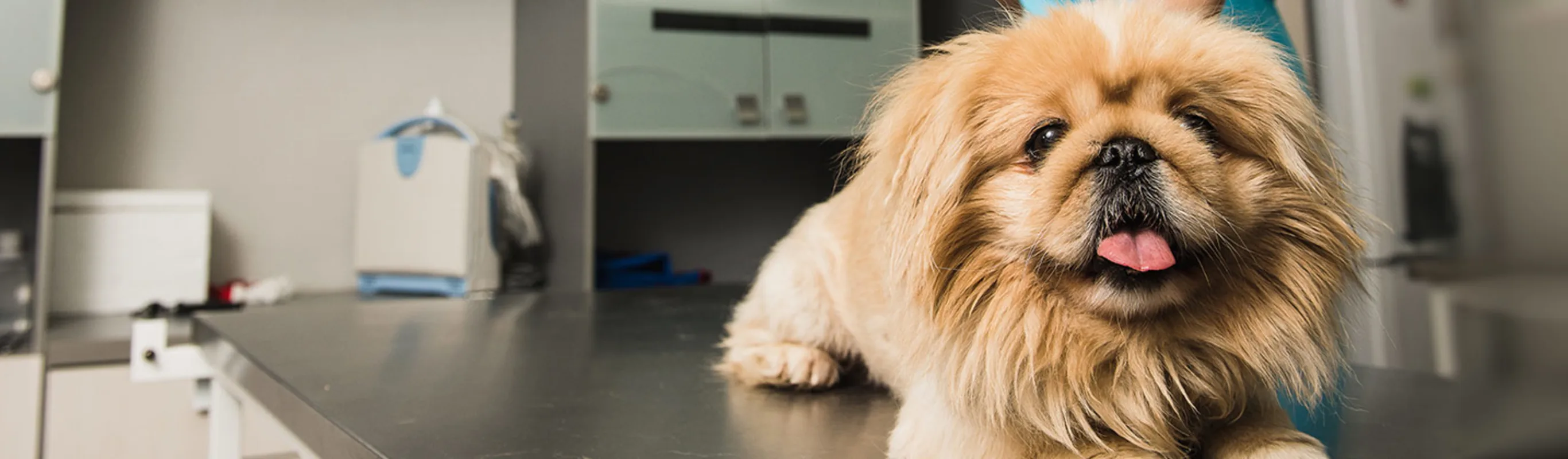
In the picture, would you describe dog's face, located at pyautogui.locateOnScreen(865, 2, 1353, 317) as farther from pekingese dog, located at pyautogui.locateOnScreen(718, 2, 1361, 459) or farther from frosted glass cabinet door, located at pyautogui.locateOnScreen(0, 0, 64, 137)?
frosted glass cabinet door, located at pyautogui.locateOnScreen(0, 0, 64, 137)

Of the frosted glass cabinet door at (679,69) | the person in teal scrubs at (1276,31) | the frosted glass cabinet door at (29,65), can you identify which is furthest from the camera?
the frosted glass cabinet door at (679,69)

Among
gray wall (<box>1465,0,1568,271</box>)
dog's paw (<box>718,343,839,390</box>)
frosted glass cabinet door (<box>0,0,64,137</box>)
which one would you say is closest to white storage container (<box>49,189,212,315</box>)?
frosted glass cabinet door (<box>0,0,64,137</box>)

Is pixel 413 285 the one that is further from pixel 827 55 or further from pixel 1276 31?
pixel 1276 31

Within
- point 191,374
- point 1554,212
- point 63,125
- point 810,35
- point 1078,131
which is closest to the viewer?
point 1078,131

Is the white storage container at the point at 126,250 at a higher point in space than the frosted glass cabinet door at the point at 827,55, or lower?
lower

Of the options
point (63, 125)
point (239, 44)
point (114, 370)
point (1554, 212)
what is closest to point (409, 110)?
point (239, 44)

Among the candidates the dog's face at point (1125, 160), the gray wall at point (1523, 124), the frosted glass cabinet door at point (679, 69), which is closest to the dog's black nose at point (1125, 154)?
the dog's face at point (1125, 160)

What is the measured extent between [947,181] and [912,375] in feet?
0.63

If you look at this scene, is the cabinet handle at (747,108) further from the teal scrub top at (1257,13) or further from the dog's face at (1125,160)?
the dog's face at (1125,160)

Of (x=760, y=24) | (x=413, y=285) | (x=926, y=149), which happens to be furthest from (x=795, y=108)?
(x=926, y=149)

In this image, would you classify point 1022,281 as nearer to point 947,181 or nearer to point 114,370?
point 947,181

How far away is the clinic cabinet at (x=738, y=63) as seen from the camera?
2582 mm

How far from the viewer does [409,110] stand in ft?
9.42

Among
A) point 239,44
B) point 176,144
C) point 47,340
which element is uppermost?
point 239,44
